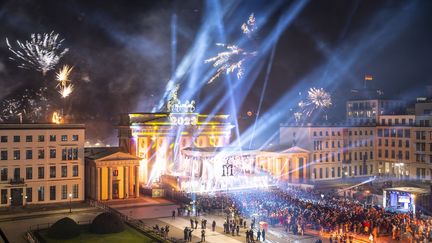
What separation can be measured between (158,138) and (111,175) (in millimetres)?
16093

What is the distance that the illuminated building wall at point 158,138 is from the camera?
81.6 m

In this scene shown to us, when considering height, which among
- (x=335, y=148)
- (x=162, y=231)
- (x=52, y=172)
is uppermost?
(x=335, y=148)

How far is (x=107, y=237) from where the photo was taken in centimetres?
4497

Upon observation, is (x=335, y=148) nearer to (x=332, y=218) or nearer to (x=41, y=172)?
(x=332, y=218)

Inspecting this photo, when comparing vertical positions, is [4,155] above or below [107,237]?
above

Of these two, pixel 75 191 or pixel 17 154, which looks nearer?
pixel 17 154

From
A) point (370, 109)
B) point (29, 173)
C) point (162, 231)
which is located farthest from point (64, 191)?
point (370, 109)

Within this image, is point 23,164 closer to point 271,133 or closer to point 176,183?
point 176,183

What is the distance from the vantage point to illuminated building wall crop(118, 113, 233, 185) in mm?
81562

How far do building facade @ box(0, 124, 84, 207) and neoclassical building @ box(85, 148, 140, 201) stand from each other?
2627mm

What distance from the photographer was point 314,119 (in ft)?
359

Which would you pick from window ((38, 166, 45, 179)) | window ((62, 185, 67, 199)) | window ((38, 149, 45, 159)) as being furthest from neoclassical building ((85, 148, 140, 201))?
window ((38, 166, 45, 179))

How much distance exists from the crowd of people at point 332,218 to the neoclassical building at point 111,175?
16.1 m

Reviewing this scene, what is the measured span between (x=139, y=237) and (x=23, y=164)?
24.5 m
